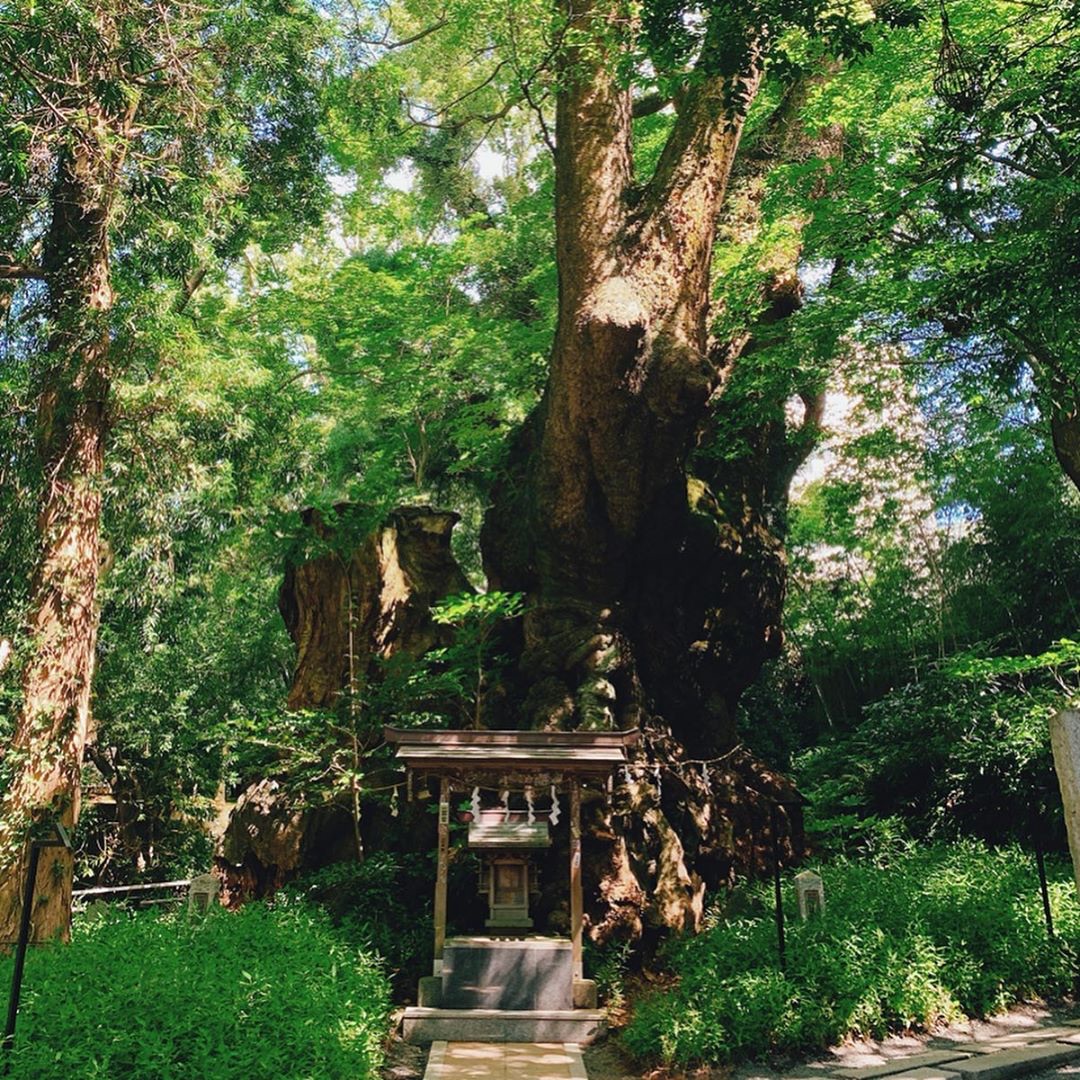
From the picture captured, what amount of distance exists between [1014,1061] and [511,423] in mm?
9427

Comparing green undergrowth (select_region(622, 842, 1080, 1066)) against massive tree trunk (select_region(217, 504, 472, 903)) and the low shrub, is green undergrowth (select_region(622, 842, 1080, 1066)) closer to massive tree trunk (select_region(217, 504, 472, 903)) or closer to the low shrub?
the low shrub

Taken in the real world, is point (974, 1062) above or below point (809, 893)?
below

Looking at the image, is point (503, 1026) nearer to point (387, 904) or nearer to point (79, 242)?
point (387, 904)

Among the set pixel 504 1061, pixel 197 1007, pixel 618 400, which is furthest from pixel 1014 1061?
pixel 618 400

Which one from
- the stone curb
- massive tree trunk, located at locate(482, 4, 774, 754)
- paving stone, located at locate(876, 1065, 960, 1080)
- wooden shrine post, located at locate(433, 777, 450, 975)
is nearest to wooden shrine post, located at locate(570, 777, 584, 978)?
massive tree trunk, located at locate(482, 4, 774, 754)

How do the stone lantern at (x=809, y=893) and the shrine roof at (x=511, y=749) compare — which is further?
the shrine roof at (x=511, y=749)

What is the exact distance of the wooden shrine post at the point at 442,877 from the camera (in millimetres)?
7278

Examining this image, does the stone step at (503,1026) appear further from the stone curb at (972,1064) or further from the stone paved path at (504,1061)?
the stone curb at (972,1064)

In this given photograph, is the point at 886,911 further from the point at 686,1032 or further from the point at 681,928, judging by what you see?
the point at 686,1032

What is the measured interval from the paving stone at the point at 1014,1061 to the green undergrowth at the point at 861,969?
0.64 meters

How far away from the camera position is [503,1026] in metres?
6.78

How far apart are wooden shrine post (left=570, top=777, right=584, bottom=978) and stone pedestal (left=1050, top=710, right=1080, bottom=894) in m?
4.46

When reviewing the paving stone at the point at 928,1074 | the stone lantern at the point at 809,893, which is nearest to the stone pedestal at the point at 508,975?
the stone lantern at the point at 809,893

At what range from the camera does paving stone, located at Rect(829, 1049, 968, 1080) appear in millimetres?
5016
